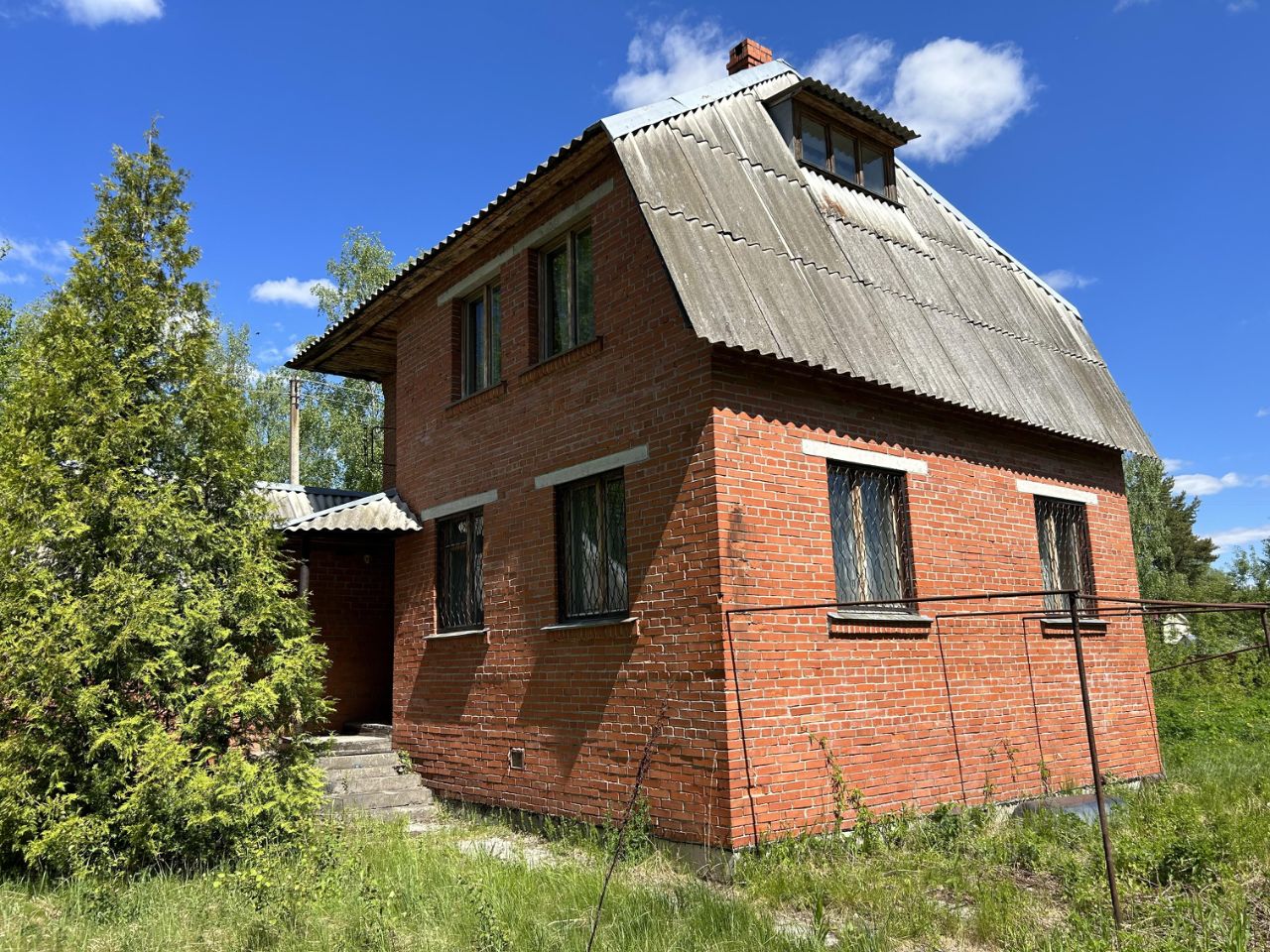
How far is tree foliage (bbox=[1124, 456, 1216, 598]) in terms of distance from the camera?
1344 inches

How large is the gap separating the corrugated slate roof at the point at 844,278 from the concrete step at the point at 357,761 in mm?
6719

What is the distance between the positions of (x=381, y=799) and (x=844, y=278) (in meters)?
7.39

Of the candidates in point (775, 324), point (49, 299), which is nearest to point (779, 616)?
point (775, 324)

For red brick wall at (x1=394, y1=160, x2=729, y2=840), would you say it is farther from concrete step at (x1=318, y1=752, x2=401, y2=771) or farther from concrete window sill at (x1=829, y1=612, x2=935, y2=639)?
concrete window sill at (x1=829, y1=612, x2=935, y2=639)

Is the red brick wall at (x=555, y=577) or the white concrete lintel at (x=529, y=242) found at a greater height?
the white concrete lintel at (x=529, y=242)

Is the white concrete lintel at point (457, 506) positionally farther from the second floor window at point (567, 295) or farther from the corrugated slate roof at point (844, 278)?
the corrugated slate roof at point (844, 278)

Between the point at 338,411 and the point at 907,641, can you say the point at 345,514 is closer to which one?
the point at 907,641

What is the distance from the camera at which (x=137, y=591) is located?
22.4ft

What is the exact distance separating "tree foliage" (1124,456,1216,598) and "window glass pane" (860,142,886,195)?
2195 cm

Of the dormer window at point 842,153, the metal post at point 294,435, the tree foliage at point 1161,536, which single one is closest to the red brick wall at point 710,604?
the dormer window at point 842,153

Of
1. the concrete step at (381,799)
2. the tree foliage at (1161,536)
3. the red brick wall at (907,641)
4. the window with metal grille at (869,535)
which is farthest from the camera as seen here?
the tree foliage at (1161,536)

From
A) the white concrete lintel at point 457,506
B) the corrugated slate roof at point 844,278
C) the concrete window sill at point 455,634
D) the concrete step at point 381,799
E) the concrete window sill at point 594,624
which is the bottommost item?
the concrete step at point 381,799

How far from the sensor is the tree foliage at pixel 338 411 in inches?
1160

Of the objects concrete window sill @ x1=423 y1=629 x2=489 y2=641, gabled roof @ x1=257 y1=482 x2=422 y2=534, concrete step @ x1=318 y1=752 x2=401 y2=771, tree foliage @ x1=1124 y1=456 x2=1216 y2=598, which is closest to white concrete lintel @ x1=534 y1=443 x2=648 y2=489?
concrete window sill @ x1=423 y1=629 x2=489 y2=641
